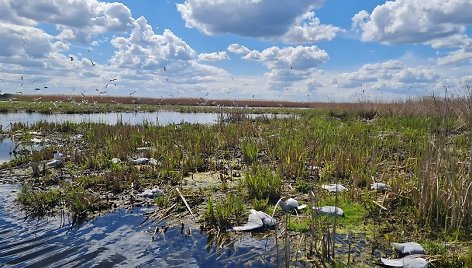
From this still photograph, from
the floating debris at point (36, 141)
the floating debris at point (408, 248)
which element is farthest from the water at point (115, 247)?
the floating debris at point (36, 141)

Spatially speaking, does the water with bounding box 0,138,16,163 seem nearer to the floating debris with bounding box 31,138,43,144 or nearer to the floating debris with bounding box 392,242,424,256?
the floating debris with bounding box 31,138,43,144

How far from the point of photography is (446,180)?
19.9ft

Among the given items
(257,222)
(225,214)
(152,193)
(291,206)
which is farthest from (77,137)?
(257,222)

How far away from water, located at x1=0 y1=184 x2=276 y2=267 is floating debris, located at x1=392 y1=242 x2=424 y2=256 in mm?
1621

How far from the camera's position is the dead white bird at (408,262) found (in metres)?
4.62

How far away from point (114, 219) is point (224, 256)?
8.22 ft

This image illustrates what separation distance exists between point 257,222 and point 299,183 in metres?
2.30

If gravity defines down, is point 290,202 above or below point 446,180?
below

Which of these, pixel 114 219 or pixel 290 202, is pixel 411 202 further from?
pixel 114 219

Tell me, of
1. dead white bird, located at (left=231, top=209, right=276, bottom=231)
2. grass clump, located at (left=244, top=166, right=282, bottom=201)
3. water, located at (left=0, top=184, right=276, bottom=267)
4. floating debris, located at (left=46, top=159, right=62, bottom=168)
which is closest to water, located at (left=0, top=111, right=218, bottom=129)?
floating debris, located at (left=46, top=159, right=62, bottom=168)

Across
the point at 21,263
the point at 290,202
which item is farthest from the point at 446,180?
the point at 21,263

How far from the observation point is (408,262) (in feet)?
15.4

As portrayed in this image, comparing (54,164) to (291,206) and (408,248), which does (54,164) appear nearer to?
(291,206)

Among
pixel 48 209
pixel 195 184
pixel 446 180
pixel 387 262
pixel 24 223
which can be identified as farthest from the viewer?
pixel 195 184
